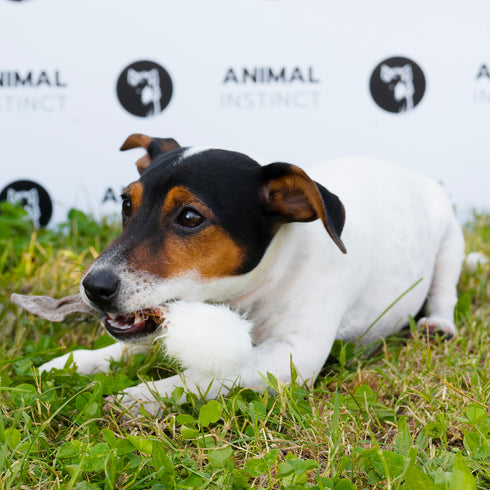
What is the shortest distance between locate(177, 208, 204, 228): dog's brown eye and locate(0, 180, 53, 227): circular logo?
2936 millimetres

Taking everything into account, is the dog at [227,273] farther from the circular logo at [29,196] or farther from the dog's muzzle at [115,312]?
the circular logo at [29,196]

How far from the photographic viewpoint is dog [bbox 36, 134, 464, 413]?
1879 mm

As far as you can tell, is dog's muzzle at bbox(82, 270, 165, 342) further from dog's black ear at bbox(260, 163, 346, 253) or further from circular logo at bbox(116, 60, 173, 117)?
circular logo at bbox(116, 60, 173, 117)

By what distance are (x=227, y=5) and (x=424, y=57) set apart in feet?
4.93

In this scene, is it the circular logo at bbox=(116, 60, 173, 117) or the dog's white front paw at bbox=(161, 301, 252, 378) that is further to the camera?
the circular logo at bbox=(116, 60, 173, 117)

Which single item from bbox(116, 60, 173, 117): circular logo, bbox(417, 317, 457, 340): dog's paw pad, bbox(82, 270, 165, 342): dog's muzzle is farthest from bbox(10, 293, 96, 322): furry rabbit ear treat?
bbox(116, 60, 173, 117): circular logo

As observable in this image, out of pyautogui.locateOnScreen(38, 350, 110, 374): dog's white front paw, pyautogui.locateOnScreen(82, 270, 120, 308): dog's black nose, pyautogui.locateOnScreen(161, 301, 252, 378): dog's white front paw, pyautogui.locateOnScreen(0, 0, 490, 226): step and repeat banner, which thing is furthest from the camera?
pyautogui.locateOnScreen(0, 0, 490, 226): step and repeat banner

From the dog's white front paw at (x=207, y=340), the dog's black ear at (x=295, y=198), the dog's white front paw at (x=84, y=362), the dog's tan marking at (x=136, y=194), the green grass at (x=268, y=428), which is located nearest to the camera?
the green grass at (x=268, y=428)

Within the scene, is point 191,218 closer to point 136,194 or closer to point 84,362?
point 136,194

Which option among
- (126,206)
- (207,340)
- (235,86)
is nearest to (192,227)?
(126,206)

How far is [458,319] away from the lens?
2.94 meters

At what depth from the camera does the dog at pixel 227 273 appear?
1.88m

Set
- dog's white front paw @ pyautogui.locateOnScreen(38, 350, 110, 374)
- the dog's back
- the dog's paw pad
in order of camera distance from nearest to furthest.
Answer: dog's white front paw @ pyautogui.locateOnScreen(38, 350, 110, 374)
the dog's back
the dog's paw pad

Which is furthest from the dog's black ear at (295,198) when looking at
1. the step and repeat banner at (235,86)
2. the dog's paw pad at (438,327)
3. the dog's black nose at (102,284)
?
the step and repeat banner at (235,86)
